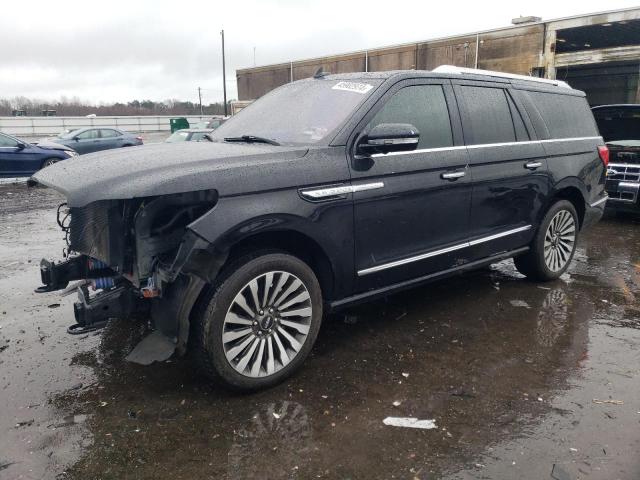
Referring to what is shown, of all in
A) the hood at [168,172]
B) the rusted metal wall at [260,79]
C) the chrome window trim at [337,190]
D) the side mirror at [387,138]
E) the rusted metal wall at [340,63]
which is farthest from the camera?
the rusted metal wall at [260,79]

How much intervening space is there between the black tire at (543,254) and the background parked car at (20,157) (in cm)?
1319

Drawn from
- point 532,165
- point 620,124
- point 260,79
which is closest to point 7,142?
point 532,165

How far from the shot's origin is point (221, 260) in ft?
9.46

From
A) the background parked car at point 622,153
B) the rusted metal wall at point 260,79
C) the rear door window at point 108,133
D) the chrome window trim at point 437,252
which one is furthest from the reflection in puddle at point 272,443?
the rusted metal wall at point 260,79

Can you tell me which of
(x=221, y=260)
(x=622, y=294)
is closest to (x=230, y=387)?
(x=221, y=260)

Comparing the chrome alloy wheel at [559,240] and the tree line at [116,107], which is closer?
the chrome alloy wheel at [559,240]

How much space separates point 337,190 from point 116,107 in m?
88.8

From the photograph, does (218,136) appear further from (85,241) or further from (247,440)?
(247,440)

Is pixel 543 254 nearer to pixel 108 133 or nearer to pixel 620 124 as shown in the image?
pixel 620 124

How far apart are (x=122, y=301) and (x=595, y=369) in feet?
10.3

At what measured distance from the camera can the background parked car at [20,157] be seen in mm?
13484

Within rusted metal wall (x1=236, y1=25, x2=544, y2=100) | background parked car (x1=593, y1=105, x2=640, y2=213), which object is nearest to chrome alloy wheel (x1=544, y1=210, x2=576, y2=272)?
background parked car (x1=593, y1=105, x2=640, y2=213)

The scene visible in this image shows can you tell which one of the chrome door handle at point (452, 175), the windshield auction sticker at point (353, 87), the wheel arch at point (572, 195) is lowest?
the wheel arch at point (572, 195)

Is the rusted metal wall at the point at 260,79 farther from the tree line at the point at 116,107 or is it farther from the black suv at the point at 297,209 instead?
the black suv at the point at 297,209
